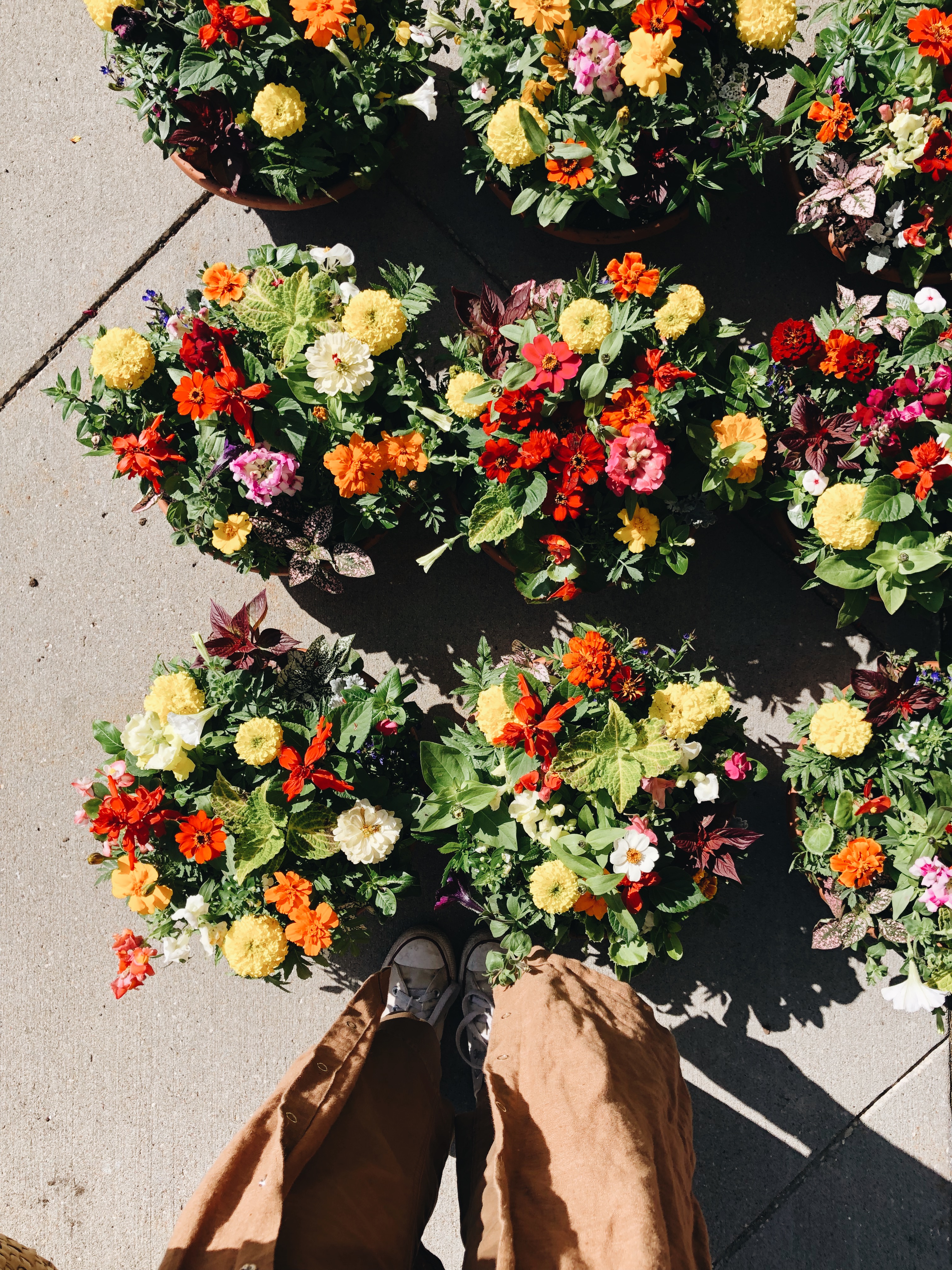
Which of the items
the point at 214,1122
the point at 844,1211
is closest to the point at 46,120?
the point at 214,1122

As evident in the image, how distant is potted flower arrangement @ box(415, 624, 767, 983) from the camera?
203 centimetres

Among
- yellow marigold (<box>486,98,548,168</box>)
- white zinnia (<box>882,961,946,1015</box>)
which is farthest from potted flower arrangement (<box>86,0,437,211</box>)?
white zinnia (<box>882,961,946,1015</box>)

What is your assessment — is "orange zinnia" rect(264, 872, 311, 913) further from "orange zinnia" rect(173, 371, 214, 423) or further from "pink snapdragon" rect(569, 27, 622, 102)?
"pink snapdragon" rect(569, 27, 622, 102)

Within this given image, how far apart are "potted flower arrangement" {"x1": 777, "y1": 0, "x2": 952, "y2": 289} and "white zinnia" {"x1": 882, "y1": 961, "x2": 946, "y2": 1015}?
1.94 metres

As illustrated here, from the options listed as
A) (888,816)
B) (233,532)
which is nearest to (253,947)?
(233,532)

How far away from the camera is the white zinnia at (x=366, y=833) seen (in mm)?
2068

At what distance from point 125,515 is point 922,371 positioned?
249 cm

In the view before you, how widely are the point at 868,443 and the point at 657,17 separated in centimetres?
114

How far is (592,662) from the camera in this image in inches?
78.7

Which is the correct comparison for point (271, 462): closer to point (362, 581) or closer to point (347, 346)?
point (347, 346)

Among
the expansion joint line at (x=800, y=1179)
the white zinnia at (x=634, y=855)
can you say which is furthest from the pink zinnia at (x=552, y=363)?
the expansion joint line at (x=800, y=1179)

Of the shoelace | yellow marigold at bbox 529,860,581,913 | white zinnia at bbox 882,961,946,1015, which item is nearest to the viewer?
yellow marigold at bbox 529,860,581,913

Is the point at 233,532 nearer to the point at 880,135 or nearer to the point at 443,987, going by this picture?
the point at 443,987

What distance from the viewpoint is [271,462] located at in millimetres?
2117
